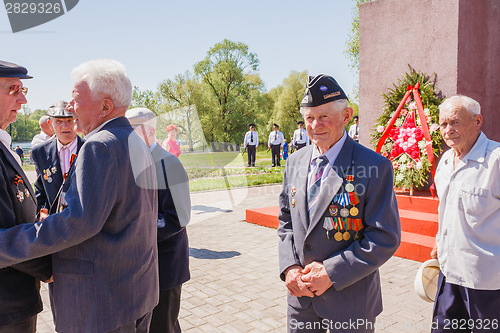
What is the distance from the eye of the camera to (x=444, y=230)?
8.70 ft

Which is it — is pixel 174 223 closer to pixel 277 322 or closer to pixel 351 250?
pixel 351 250

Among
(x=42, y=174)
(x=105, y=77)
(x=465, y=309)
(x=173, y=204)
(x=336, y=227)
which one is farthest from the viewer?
(x=42, y=174)

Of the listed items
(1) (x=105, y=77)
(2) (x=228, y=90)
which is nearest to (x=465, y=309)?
(1) (x=105, y=77)

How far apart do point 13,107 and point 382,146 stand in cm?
616

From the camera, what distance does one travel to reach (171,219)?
2635 millimetres

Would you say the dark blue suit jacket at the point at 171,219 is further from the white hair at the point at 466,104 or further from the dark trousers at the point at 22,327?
the white hair at the point at 466,104

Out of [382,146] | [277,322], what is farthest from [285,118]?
[277,322]

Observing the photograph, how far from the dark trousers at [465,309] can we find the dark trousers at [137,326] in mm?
2008

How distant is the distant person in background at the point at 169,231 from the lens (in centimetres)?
265

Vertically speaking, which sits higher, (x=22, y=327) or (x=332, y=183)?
(x=332, y=183)

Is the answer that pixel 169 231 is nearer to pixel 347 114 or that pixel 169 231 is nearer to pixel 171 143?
pixel 347 114

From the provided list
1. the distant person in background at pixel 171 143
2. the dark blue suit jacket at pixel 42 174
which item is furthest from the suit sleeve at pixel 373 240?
the dark blue suit jacket at pixel 42 174

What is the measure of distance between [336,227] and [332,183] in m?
0.24

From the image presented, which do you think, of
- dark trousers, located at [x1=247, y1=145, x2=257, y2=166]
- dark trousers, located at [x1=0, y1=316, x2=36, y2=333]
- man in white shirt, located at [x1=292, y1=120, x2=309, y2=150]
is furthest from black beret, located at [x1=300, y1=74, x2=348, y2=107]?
dark trousers, located at [x1=247, y1=145, x2=257, y2=166]
